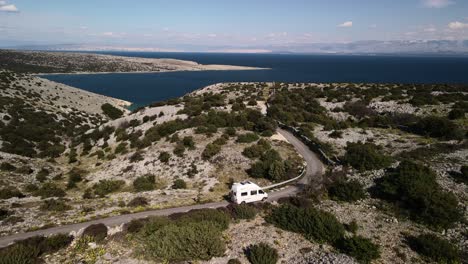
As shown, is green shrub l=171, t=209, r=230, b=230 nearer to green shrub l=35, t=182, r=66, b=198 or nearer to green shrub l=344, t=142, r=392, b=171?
green shrub l=35, t=182, r=66, b=198

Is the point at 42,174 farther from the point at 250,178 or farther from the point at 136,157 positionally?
the point at 250,178

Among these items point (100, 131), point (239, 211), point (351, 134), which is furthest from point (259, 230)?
point (100, 131)

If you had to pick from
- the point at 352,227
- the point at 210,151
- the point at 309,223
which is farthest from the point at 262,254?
the point at 210,151

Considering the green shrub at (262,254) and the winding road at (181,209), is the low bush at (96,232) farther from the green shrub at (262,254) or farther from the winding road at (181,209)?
the green shrub at (262,254)

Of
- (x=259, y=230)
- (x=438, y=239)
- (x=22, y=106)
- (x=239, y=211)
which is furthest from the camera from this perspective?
(x=22, y=106)

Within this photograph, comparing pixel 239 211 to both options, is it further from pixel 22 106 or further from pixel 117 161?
pixel 22 106
